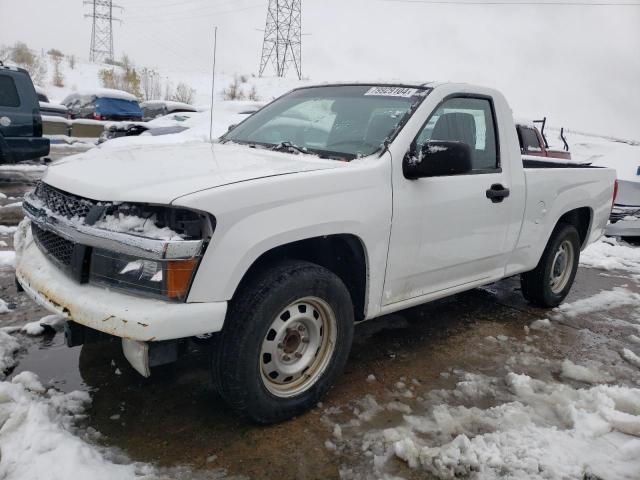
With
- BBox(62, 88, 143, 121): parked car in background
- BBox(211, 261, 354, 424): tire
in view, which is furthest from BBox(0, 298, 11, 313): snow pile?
BBox(62, 88, 143, 121): parked car in background

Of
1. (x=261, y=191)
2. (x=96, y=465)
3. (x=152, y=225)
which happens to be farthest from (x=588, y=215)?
(x=96, y=465)

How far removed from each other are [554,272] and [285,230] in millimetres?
3386

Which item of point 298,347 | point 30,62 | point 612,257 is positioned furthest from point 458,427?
point 30,62

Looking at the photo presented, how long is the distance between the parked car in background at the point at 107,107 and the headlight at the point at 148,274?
2041 cm

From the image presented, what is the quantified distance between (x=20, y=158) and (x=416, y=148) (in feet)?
28.4

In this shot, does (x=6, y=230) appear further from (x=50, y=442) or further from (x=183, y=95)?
Answer: (x=183, y=95)

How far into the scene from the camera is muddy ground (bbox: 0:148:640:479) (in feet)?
8.00

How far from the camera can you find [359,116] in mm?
3330

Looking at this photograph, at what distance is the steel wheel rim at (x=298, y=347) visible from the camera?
2595 millimetres

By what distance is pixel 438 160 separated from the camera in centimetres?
286

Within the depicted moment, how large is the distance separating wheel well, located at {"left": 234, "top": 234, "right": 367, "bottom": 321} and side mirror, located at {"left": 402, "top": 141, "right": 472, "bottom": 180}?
540 mm

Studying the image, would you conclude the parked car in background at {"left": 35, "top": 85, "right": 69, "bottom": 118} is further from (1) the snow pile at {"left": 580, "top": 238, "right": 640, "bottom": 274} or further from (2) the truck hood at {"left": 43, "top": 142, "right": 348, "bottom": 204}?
(1) the snow pile at {"left": 580, "top": 238, "right": 640, "bottom": 274}

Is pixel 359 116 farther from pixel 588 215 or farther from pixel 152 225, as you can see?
pixel 588 215

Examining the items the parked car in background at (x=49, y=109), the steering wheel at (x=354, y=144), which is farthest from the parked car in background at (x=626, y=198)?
the parked car in background at (x=49, y=109)
